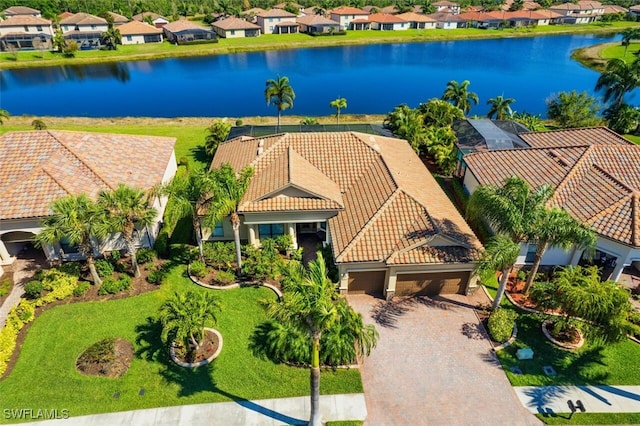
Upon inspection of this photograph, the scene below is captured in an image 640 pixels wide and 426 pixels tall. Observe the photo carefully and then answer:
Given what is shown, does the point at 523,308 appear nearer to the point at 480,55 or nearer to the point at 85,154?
the point at 85,154

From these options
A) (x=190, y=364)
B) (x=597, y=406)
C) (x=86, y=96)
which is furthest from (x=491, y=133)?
(x=86, y=96)

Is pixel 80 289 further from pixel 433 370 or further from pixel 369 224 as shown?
pixel 433 370

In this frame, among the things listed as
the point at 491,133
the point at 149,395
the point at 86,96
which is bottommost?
the point at 86,96

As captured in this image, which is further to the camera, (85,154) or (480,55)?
(480,55)

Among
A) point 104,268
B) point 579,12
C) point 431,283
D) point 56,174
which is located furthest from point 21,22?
point 579,12

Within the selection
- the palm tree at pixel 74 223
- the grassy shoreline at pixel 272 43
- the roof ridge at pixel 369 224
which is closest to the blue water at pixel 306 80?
the grassy shoreline at pixel 272 43
